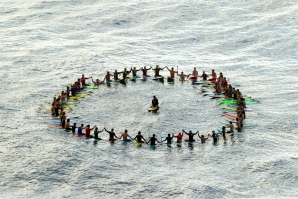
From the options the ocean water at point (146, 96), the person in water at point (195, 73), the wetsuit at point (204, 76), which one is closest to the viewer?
the ocean water at point (146, 96)

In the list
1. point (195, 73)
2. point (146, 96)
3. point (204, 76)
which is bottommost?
point (146, 96)

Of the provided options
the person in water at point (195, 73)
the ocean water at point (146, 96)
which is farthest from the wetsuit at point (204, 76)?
the ocean water at point (146, 96)

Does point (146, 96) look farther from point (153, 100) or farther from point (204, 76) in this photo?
point (204, 76)


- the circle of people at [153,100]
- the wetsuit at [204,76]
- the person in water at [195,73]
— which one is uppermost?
the person in water at [195,73]

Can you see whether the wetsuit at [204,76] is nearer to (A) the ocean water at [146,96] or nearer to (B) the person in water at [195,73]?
(B) the person in water at [195,73]

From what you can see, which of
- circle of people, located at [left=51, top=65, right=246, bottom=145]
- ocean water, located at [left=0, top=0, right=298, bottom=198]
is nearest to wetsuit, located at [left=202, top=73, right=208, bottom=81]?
circle of people, located at [left=51, top=65, right=246, bottom=145]

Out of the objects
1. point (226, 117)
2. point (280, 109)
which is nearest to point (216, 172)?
point (226, 117)


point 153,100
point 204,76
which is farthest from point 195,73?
point 153,100

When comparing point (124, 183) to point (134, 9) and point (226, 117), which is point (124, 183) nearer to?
point (226, 117)
